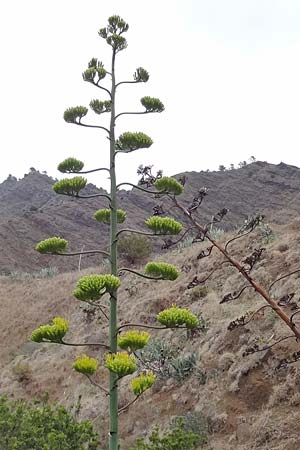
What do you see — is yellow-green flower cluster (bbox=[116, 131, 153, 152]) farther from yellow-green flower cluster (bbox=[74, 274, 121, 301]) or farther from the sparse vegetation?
yellow-green flower cluster (bbox=[74, 274, 121, 301])

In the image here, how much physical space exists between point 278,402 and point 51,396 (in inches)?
247

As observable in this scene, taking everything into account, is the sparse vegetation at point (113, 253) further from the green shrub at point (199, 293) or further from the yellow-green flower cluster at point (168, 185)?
the green shrub at point (199, 293)

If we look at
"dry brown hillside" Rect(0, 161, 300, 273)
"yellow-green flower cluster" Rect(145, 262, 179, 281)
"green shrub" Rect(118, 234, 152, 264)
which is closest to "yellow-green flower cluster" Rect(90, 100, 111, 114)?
"yellow-green flower cluster" Rect(145, 262, 179, 281)

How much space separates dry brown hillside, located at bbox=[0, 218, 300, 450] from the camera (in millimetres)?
7016

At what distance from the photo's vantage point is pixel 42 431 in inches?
243

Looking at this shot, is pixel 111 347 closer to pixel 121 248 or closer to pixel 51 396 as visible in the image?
pixel 51 396

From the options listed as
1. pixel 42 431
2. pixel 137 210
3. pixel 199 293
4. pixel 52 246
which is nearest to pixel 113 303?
pixel 52 246

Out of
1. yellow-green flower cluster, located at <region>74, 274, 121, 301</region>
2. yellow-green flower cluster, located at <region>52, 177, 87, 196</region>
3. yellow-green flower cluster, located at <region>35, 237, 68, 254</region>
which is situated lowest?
yellow-green flower cluster, located at <region>74, 274, 121, 301</region>

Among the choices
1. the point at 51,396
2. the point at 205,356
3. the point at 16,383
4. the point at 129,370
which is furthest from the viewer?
the point at 16,383

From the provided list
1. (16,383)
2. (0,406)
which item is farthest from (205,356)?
(16,383)

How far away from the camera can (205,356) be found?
363 inches

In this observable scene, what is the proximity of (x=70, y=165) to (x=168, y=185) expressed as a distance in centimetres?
84

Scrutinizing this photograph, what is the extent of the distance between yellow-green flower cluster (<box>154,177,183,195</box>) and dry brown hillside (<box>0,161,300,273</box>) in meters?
26.9

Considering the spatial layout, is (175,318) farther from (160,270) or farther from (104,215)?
(104,215)
